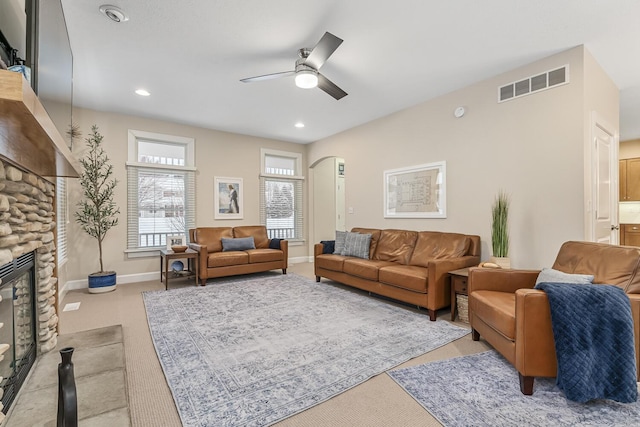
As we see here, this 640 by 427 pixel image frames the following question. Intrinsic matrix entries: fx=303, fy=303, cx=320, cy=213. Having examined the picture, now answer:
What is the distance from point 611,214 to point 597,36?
206 cm

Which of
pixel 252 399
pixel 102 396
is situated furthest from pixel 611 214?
pixel 102 396

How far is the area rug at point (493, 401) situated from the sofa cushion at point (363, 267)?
5.61 feet

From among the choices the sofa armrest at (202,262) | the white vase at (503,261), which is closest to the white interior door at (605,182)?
the white vase at (503,261)

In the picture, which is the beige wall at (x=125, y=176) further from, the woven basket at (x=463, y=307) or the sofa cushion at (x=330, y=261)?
the woven basket at (x=463, y=307)

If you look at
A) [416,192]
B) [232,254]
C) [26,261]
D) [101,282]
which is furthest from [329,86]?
[101,282]

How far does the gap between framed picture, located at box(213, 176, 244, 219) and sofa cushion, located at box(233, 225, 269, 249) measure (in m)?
0.35

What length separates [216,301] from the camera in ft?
12.8

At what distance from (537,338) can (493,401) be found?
0.47m

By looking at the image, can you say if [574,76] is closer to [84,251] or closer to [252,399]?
[252,399]

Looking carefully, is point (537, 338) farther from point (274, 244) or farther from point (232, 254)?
point (274, 244)

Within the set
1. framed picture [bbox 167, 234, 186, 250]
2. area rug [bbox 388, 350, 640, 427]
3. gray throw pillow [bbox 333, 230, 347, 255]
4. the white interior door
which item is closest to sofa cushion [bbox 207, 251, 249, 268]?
framed picture [bbox 167, 234, 186, 250]

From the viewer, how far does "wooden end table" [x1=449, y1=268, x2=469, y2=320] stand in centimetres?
317

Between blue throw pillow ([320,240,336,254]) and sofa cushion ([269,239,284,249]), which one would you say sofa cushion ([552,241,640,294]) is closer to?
blue throw pillow ([320,240,336,254])

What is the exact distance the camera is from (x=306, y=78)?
2996mm
